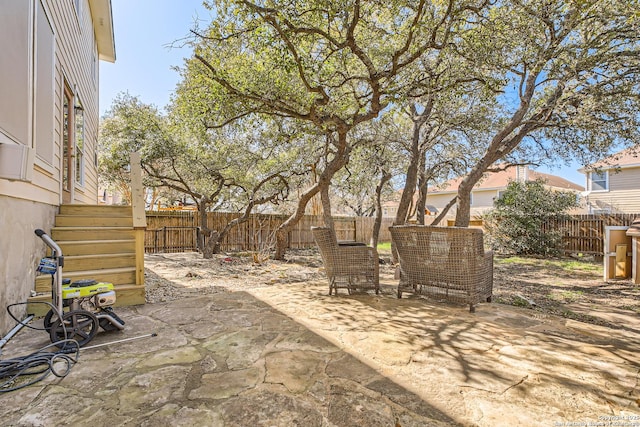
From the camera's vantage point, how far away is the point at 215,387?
2.00 meters

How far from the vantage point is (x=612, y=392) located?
1.94 m

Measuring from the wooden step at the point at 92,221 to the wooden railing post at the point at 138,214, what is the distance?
1.18 meters

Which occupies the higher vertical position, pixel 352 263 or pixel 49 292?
pixel 352 263

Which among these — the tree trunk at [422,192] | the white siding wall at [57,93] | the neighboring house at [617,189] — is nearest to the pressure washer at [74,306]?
the white siding wall at [57,93]

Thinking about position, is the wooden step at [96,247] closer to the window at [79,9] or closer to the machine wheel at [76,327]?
the machine wheel at [76,327]

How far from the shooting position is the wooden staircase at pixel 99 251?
3.87 metres

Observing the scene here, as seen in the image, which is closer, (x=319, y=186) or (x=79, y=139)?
(x=79, y=139)

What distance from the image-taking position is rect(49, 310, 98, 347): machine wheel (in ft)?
8.36

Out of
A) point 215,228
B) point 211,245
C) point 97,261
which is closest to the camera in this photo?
point 97,261

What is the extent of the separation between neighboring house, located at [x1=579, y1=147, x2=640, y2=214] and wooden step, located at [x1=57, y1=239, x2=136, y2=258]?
15163 mm

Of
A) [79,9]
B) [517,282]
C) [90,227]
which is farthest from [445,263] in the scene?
[79,9]

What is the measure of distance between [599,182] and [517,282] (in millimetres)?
11500

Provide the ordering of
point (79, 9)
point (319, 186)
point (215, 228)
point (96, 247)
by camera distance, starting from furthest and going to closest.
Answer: point (215, 228)
point (319, 186)
point (79, 9)
point (96, 247)

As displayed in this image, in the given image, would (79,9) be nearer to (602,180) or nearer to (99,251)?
(99,251)
